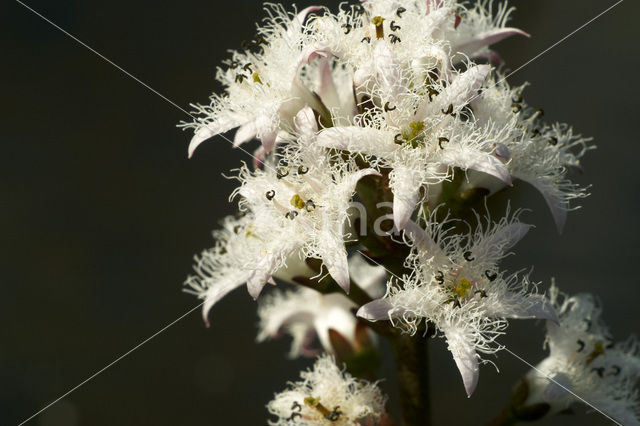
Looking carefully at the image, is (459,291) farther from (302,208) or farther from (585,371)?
(585,371)

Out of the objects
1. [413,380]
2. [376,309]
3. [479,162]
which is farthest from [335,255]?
[413,380]

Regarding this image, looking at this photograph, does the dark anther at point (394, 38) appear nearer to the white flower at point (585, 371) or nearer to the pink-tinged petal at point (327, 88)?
the pink-tinged petal at point (327, 88)

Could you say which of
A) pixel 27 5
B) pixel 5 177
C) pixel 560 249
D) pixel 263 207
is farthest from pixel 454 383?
pixel 27 5

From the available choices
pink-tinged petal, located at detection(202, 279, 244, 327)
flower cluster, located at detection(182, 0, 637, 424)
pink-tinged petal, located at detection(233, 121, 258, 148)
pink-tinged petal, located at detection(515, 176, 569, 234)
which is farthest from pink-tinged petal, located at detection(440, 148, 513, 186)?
pink-tinged petal, located at detection(202, 279, 244, 327)

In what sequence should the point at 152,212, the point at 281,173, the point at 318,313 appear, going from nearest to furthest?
the point at 281,173, the point at 318,313, the point at 152,212

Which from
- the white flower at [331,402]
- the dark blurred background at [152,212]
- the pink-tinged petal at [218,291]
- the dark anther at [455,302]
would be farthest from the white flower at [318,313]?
the dark blurred background at [152,212]

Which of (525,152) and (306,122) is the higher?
(306,122)
